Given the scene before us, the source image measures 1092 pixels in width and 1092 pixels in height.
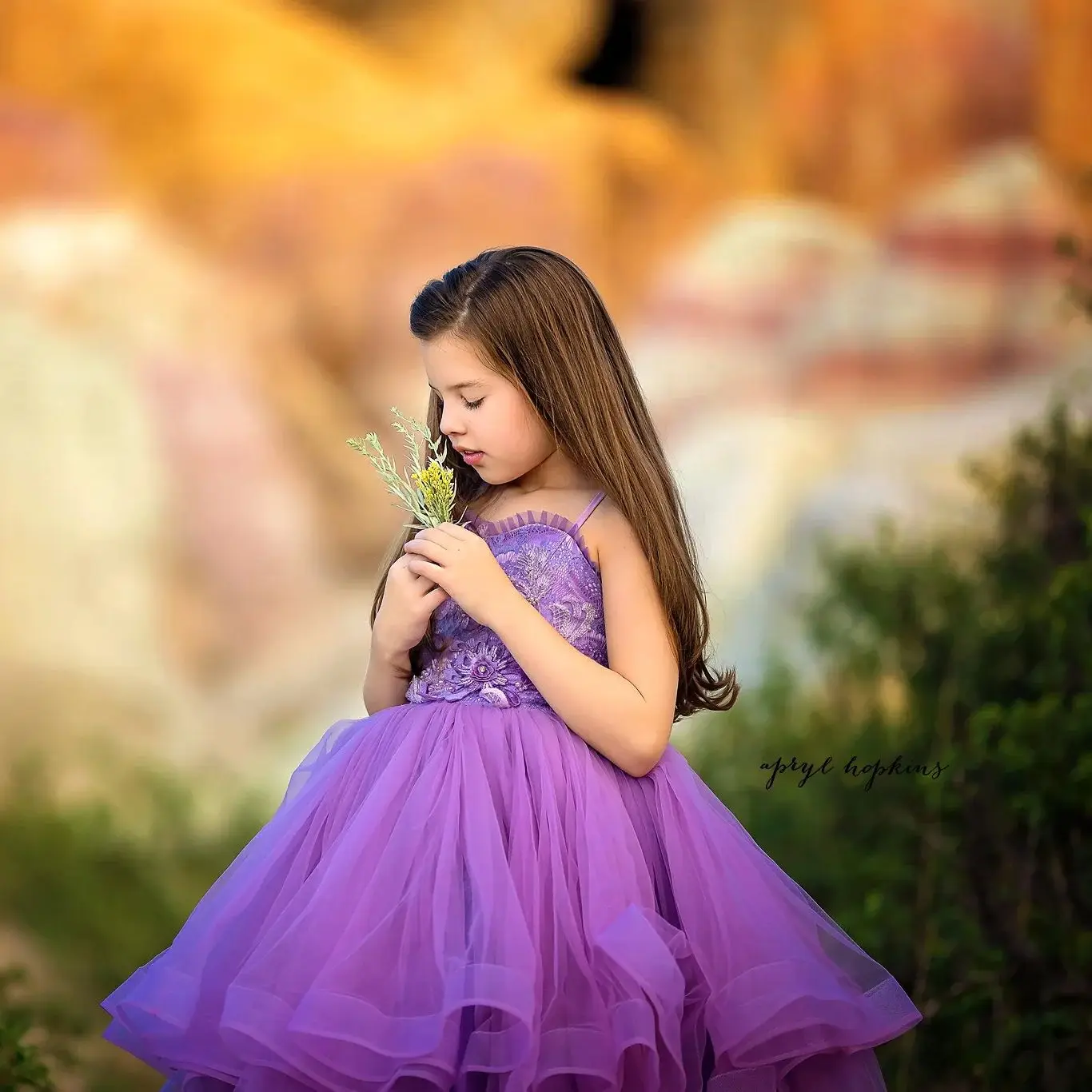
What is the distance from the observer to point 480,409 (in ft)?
5.86

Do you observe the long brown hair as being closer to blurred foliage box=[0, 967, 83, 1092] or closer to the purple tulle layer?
the purple tulle layer

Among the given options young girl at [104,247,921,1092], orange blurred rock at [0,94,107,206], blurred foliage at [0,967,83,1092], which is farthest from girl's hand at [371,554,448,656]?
orange blurred rock at [0,94,107,206]

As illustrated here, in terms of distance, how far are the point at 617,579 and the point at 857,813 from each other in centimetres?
179

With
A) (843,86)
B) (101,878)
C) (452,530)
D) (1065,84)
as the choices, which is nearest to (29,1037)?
(101,878)

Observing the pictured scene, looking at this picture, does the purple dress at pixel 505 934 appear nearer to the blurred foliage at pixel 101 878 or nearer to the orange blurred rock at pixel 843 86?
the blurred foliage at pixel 101 878

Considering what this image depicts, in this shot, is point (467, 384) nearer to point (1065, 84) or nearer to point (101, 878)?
point (101, 878)

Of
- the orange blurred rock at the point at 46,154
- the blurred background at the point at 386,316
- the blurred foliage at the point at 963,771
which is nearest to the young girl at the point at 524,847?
the blurred foliage at the point at 963,771

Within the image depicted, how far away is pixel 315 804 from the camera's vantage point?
1727mm

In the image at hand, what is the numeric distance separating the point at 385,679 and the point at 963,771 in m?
1.64

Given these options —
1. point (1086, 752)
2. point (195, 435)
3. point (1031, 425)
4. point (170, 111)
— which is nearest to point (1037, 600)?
point (1086, 752)

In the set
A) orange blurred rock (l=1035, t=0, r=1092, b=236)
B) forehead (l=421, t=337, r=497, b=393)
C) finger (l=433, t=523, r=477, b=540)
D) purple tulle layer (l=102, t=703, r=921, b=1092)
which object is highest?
orange blurred rock (l=1035, t=0, r=1092, b=236)

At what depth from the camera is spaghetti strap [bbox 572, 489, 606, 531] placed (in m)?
1.82

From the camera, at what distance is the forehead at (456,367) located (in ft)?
5.85

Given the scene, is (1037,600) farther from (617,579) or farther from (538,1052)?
(538,1052)
